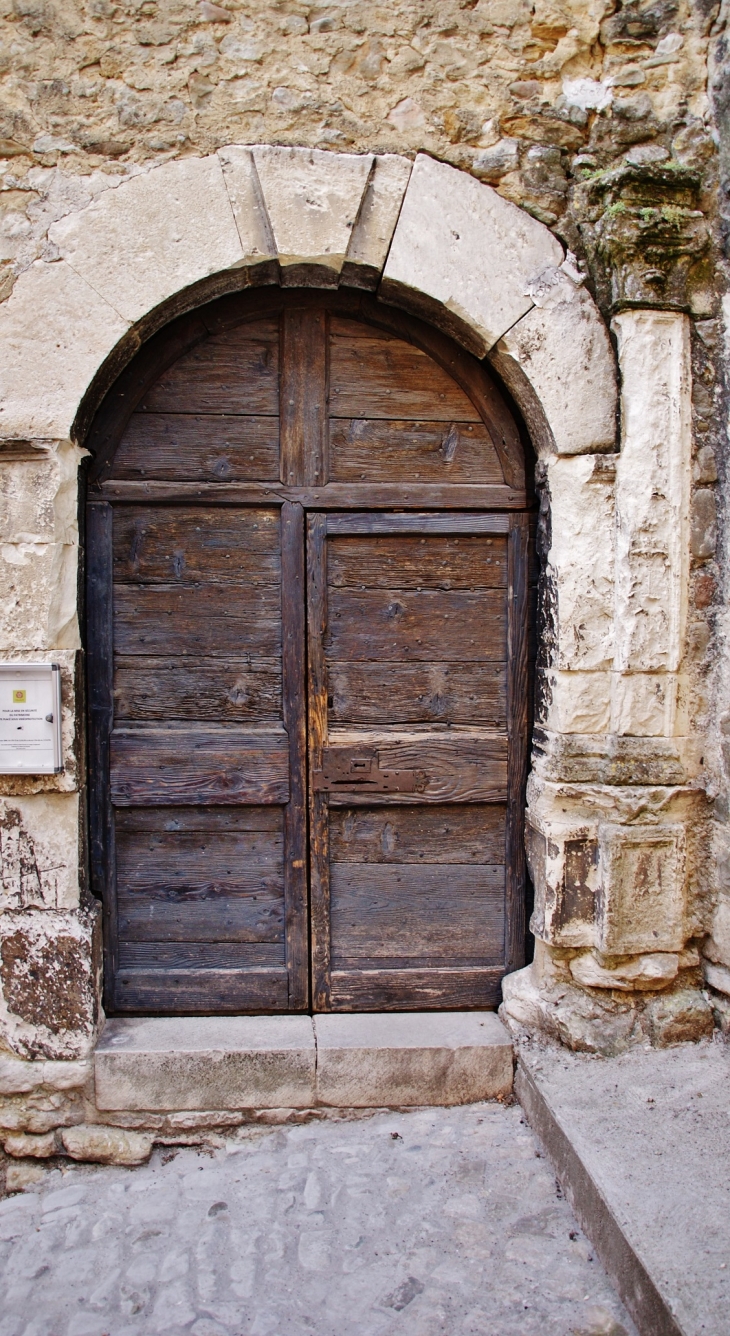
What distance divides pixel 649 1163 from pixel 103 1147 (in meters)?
1.53

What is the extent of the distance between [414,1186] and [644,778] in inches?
51.1

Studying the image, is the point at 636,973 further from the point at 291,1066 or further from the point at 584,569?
the point at 584,569

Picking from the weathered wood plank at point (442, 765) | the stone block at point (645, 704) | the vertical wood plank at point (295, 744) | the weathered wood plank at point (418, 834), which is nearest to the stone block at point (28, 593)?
the vertical wood plank at point (295, 744)

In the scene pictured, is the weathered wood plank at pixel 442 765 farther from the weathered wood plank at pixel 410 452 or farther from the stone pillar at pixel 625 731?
the weathered wood plank at pixel 410 452

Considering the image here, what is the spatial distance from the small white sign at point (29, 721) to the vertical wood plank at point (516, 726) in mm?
1391

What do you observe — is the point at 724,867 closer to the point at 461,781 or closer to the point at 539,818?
the point at 539,818

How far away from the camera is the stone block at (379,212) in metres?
2.33

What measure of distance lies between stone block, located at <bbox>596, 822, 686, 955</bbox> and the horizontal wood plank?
1.13 m

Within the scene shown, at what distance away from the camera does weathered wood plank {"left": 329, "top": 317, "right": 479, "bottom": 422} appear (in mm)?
2535

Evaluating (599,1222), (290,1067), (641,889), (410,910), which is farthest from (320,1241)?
(641,889)

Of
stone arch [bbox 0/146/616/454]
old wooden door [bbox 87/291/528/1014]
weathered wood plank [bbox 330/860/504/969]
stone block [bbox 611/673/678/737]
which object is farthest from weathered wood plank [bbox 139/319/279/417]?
weathered wood plank [bbox 330/860/504/969]

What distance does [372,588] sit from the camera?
2.57 m

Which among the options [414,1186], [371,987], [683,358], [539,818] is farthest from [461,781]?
[683,358]

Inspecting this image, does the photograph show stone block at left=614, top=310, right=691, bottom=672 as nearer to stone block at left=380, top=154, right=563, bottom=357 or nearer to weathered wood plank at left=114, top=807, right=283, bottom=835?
stone block at left=380, top=154, right=563, bottom=357
